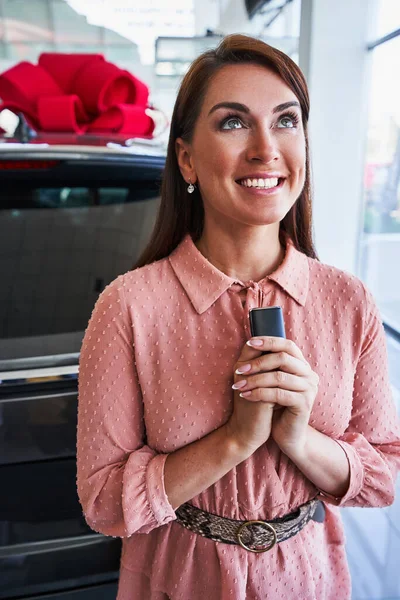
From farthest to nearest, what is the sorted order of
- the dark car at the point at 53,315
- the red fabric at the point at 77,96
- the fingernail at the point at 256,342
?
the red fabric at the point at 77,96
the dark car at the point at 53,315
the fingernail at the point at 256,342

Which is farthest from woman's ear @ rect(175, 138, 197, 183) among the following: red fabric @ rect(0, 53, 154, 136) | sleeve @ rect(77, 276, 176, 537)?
red fabric @ rect(0, 53, 154, 136)

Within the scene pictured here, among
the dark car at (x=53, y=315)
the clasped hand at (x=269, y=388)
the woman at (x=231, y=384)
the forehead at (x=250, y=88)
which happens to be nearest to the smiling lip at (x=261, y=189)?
the woman at (x=231, y=384)

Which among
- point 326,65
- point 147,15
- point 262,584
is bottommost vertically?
point 262,584

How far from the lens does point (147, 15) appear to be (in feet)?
22.0

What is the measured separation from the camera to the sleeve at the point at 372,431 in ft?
2.97

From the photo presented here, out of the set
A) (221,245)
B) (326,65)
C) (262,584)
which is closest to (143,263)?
(221,245)

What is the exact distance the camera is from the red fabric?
183 cm

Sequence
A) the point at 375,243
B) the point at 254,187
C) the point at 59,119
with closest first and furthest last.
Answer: the point at 254,187 → the point at 59,119 → the point at 375,243

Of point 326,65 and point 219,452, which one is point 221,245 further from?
point 326,65

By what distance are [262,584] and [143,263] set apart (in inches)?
22.9

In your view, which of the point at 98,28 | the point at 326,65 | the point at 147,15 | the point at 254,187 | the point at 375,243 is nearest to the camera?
the point at 254,187

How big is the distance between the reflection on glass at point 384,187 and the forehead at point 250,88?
10.3 feet

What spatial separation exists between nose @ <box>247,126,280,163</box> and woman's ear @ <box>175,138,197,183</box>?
13cm

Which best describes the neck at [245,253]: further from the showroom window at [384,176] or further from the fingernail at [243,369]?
the showroom window at [384,176]
